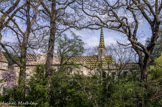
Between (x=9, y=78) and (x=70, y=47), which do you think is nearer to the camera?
(x=9, y=78)

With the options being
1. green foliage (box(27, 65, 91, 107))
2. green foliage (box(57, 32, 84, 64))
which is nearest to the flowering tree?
green foliage (box(27, 65, 91, 107))

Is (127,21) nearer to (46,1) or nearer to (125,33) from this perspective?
(125,33)

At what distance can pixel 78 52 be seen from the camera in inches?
978

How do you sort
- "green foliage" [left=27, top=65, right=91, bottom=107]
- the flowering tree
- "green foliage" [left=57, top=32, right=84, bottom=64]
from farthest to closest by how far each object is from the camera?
"green foliage" [left=57, top=32, right=84, bottom=64], the flowering tree, "green foliage" [left=27, top=65, right=91, bottom=107]

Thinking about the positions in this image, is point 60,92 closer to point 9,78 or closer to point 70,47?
point 9,78

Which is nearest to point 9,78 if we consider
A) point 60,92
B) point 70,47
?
point 60,92

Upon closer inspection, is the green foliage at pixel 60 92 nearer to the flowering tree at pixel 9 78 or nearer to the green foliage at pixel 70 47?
the flowering tree at pixel 9 78

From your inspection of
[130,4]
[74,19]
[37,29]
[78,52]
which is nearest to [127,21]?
[130,4]

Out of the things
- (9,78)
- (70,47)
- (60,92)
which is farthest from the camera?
(70,47)

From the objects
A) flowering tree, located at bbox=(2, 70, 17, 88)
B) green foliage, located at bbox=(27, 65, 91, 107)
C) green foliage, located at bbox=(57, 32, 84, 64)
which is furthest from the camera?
green foliage, located at bbox=(57, 32, 84, 64)

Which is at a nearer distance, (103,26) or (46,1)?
(103,26)

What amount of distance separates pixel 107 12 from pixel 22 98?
5.60m

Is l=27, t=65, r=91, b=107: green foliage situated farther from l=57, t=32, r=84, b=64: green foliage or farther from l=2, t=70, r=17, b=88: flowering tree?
l=57, t=32, r=84, b=64: green foliage

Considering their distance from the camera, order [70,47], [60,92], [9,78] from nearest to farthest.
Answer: [60,92], [9,78], [70,47]
